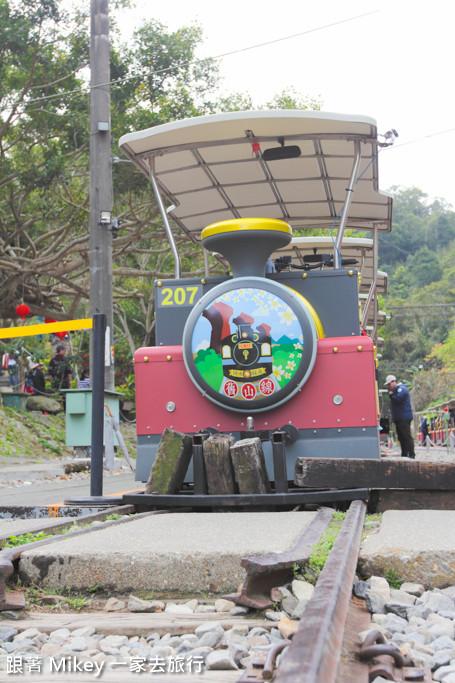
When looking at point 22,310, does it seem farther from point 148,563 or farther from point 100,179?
point 148,563

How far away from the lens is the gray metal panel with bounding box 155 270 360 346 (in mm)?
6062

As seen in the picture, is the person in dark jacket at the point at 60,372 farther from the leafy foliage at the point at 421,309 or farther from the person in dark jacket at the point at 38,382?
the leafy foliage at the point at 421,309

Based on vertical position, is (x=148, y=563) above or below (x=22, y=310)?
below

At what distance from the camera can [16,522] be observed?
16.3 feet

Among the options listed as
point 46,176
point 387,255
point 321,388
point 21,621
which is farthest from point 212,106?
point 387,255

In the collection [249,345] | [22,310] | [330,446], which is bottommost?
[330,446]

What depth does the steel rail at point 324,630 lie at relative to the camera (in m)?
1.65

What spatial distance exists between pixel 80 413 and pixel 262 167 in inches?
308

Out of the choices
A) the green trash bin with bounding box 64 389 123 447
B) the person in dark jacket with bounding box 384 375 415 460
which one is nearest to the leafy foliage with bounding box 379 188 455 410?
the person in dark jacket with bounding box 384 375 415 460

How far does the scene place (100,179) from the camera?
13.1 meters

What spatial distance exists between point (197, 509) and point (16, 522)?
1193 millimetres

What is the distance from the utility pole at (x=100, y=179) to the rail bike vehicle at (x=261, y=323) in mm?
5616

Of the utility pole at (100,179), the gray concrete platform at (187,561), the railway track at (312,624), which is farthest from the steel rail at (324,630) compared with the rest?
the utility pole at (100,179)

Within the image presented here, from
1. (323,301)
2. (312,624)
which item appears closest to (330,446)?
(323,301)
